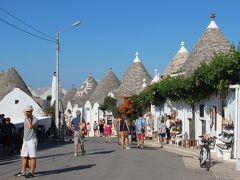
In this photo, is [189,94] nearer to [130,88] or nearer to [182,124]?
[182,124]

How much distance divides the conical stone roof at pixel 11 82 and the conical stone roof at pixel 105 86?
24.7 ft

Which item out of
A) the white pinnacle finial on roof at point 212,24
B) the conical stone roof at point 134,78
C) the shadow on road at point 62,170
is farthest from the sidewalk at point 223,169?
the conical stone roof at point 134,78

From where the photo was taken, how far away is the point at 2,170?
13.4 m

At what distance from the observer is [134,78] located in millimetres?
45906

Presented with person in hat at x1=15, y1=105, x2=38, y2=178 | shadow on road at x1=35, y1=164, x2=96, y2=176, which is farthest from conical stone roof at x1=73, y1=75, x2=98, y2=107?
person in hat at x1=15, y1=105, x2=38, y2=178

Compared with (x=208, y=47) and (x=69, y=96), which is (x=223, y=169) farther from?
(x=69, y=96)

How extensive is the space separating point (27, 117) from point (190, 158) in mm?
8000

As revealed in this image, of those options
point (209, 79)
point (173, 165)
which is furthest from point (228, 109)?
point (173, 165)

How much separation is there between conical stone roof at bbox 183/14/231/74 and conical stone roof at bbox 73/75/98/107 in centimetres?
3595

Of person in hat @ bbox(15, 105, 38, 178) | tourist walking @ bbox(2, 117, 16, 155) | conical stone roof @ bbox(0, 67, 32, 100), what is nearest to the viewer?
person in hat @ bbox(15, 105, 38, 178)

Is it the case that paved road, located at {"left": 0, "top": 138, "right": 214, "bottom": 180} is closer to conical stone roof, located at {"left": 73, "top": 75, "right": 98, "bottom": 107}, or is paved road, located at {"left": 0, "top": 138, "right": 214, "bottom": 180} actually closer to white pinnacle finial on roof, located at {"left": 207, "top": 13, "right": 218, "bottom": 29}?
white pinnacle finial on roof, located at {"left": 207, "top": 13, "right": 218, "bottom": 29}

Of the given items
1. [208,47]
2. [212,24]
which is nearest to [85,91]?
[212,24]

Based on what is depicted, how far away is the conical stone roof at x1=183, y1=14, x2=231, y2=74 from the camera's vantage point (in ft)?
78.1

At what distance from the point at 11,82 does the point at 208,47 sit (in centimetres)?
3316
